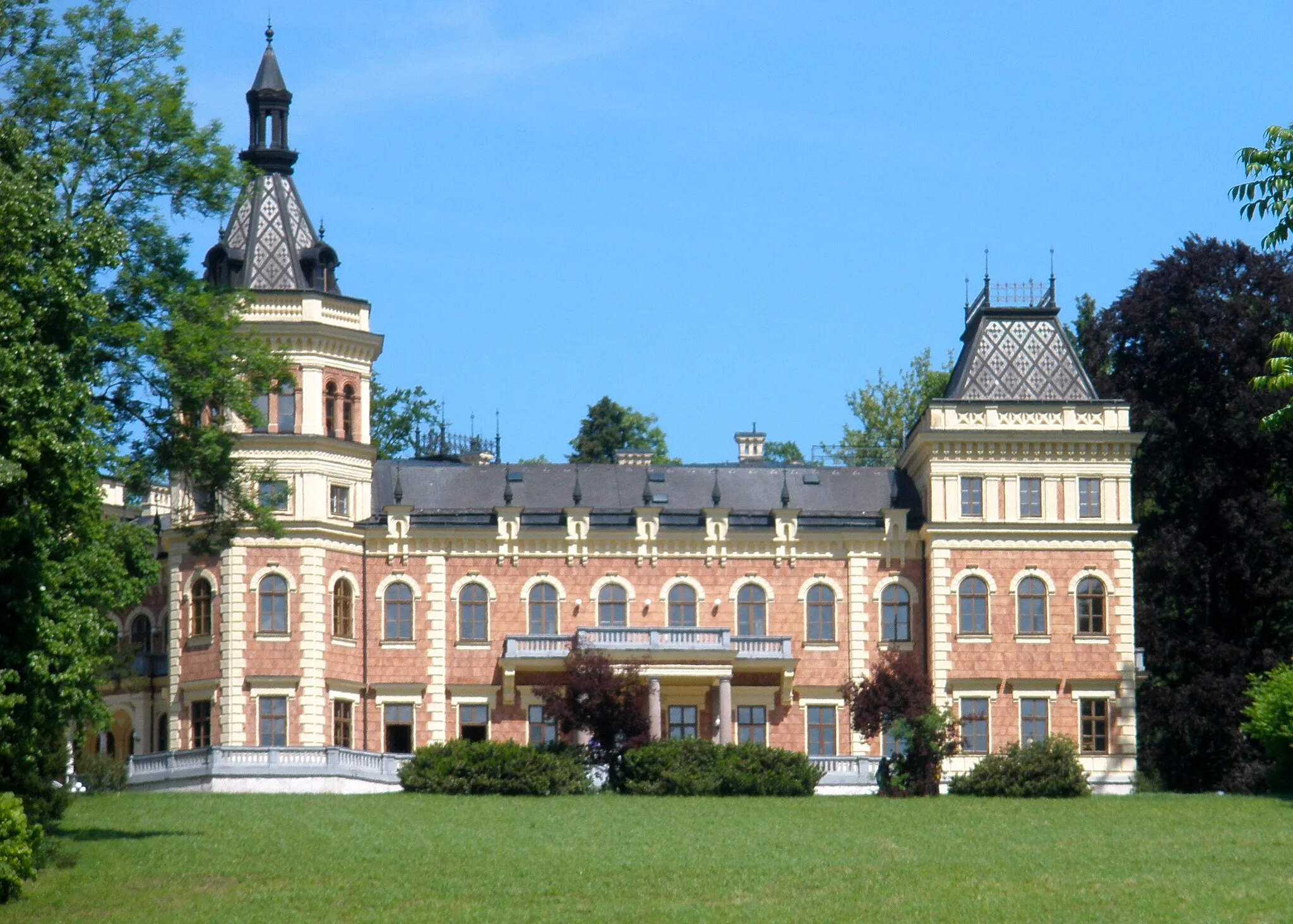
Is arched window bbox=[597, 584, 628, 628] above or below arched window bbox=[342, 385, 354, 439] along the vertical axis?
below

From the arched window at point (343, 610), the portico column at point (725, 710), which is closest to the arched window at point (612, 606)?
the portico column at point (725, 710)

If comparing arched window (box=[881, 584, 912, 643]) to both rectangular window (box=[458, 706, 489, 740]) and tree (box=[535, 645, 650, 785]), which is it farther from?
rectangular window (box=[458, 706, 489, 740])

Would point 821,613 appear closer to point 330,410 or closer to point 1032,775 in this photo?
point 1032,775

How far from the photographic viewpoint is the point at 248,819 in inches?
1670

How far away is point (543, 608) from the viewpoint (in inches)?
2359

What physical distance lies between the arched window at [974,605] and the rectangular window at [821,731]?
13.2 ft

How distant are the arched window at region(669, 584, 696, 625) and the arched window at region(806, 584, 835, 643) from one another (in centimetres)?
183

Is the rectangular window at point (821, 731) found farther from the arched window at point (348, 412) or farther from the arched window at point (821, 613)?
the arched window at point (348, 412)

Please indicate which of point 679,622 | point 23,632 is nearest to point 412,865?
point 23,632

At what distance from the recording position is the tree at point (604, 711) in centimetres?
5275

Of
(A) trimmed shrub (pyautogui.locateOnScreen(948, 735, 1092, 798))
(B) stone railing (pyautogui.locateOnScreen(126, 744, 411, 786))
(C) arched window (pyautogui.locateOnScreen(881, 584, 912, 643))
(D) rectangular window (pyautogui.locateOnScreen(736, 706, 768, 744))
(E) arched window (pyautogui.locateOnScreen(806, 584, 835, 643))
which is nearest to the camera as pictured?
(A) trimmed shrub (pyautogui.locateOnScreen(948, 735, 1092, 798))

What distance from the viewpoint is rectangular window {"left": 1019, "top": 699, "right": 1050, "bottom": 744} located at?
192 ft

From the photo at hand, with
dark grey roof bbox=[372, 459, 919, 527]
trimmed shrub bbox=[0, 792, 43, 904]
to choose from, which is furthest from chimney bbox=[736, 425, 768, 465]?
trimmed shrub bbox=[0, 792, 43, 904]

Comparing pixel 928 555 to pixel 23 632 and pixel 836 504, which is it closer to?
pixel 836 504
